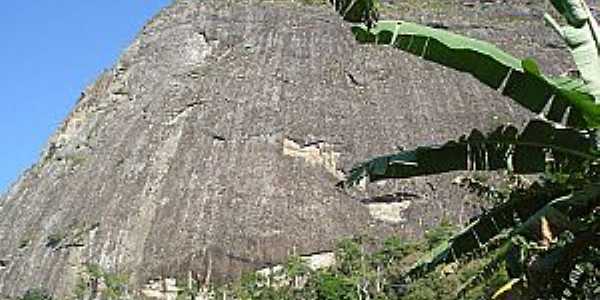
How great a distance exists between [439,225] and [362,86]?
10.4 m

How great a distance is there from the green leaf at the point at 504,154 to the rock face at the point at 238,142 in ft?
124

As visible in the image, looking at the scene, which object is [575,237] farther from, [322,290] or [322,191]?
[322,191]

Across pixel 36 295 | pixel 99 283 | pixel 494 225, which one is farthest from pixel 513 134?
pixel 36 295

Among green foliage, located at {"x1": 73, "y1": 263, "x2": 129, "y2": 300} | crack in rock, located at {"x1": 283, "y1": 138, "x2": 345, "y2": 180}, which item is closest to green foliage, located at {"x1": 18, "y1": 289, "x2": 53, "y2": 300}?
green foliage, located at {"x1": 73, "y1": 263, "x2": 129, "y2": 300}

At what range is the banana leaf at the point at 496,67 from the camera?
15.8 ft

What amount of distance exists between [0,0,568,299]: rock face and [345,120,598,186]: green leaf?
37.7 metres

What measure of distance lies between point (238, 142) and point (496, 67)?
41.8 meters

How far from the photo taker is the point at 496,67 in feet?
16.3

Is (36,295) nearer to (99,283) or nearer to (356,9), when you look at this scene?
(99,283)

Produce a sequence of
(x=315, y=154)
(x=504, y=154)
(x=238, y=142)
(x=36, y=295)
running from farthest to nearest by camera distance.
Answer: (x=315, y=154)
(x=238, y=142)
(x=36, y=295)
(x=504, y=154)

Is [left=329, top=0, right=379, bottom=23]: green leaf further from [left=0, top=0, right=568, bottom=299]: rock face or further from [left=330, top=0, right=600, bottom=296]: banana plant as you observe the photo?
[left=0, top=0, right=568, bottom=299]: rock face

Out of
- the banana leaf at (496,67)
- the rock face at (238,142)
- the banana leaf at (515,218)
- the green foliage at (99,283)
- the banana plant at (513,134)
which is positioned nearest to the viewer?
the banana leaf at (515,218)

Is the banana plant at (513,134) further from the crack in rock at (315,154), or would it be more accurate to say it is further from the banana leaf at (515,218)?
the crack in rock at (315,154)

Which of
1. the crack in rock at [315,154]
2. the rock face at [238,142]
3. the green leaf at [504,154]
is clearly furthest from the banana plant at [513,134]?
the crack in rock at [315,154]
